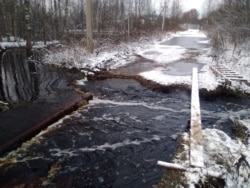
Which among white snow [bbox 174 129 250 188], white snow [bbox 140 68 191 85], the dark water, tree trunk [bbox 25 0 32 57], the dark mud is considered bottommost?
the dark water

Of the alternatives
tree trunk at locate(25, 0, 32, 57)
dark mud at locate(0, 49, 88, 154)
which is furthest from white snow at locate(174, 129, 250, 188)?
tree trunk at locate(25, 0, 32, 57)

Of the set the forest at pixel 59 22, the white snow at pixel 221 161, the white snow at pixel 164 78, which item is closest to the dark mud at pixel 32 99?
the white snow at pixel 164 78

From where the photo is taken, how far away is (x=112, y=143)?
4926mm

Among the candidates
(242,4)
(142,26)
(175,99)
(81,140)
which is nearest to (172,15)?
(142,26)

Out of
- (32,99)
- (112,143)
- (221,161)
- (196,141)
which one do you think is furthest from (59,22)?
(221,161)

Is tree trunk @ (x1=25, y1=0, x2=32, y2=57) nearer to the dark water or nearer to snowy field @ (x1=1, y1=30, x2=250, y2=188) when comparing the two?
snowy field @ (x1=1, y1=30, x2=250, y2=188)

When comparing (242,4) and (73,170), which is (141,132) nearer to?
(73,170)

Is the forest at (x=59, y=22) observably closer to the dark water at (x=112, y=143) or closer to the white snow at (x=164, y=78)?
the white snow at (x=164, y=78)

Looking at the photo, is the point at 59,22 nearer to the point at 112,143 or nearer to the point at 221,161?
the point at 112,143

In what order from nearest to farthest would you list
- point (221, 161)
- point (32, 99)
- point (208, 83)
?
point (221, 161)
point (32, 99)
point (208, 83)

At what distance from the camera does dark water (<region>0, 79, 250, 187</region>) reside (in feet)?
12.6

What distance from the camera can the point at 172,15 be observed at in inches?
1980

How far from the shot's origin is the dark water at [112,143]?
3852 millimetres

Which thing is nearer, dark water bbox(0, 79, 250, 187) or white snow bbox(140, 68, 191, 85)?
dark water bbox(0, 79, 250, 187)
